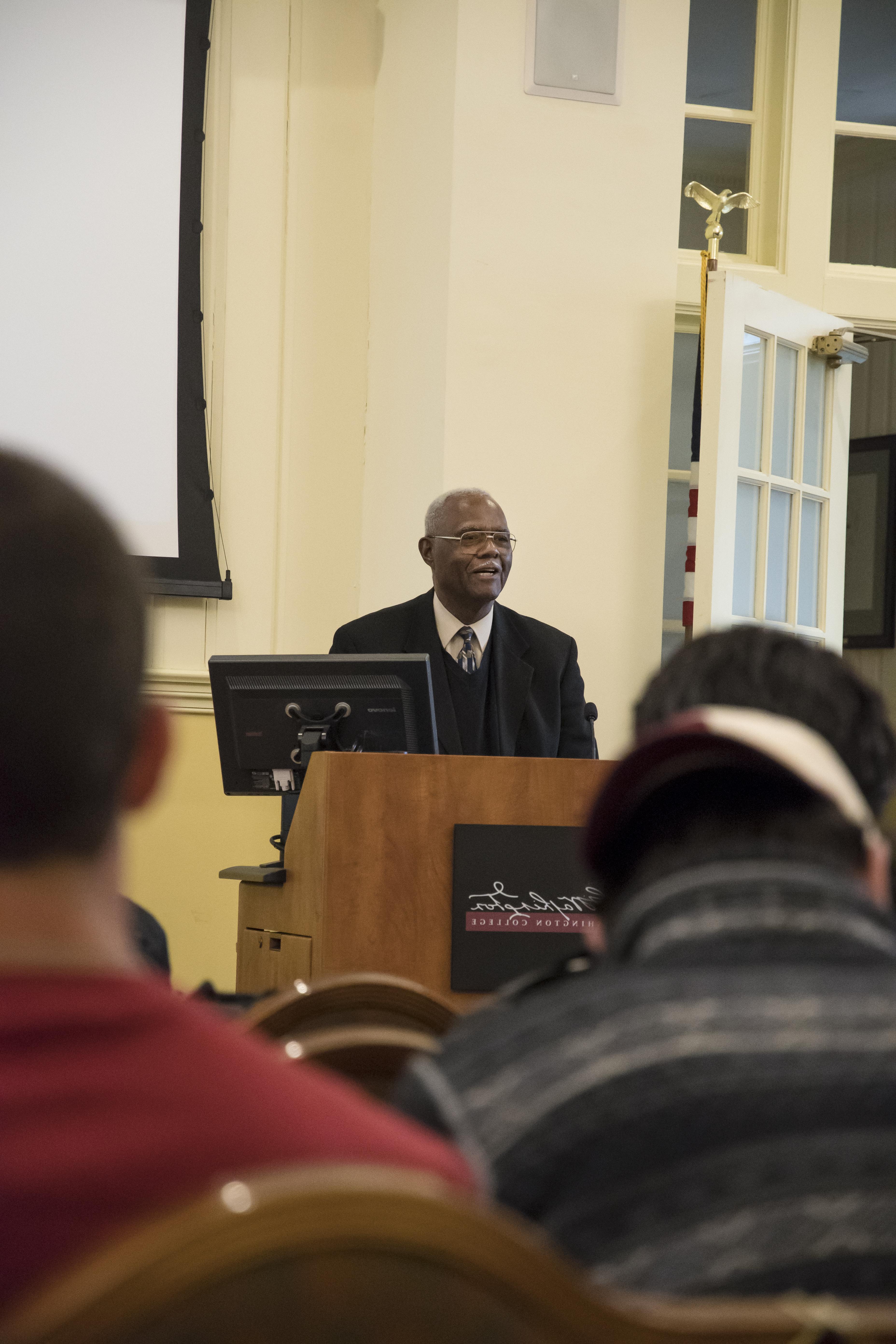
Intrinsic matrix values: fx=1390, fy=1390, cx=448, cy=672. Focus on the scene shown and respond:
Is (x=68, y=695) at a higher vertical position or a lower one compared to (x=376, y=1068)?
higher

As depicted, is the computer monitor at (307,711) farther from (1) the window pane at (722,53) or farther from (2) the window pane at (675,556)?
(1) the window pane at (722,53)

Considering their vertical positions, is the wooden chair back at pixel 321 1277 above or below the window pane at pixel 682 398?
below

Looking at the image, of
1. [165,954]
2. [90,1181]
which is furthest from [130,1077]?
[165,954]

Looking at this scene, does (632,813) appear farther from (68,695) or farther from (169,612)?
(169,612)

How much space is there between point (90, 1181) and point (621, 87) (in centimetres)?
456

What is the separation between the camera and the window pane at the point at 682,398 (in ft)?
16.6

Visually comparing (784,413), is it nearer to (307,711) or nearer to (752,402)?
(752,402)

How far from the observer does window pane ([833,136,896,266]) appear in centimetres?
534

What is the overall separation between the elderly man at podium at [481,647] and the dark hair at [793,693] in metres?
2.82

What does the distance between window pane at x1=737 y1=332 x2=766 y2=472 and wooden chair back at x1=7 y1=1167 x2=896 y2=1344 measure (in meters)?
4.21

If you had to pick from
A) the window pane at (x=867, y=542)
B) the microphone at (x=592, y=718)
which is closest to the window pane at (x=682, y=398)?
the microphone at (x=592, y=718)

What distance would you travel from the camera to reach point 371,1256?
0.41 meters

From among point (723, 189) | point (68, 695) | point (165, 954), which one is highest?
point (723, 189)

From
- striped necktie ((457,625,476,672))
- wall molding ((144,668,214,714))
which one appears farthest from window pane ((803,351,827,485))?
wall molding ((144,668,214,714))
